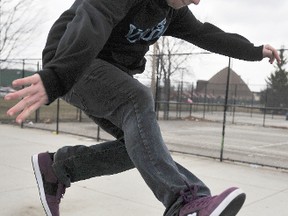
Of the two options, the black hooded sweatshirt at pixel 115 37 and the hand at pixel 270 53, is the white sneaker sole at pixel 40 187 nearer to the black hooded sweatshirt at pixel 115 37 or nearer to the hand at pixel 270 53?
the black hooded sweatshirt at pixel 115 37

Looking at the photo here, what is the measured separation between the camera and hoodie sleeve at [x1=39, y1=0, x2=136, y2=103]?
1.60 m

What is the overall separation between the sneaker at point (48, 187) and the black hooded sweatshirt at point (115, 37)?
97 centimetres

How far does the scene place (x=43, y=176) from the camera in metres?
2.71

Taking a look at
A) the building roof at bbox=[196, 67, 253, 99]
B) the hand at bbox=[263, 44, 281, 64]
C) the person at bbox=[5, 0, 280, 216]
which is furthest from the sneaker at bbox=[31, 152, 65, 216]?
the building roof at bbox=[196, 67, 253, 99]

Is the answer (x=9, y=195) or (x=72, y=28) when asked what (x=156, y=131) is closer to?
(x=72, y=28)

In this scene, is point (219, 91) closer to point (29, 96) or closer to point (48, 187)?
point (48, 187)

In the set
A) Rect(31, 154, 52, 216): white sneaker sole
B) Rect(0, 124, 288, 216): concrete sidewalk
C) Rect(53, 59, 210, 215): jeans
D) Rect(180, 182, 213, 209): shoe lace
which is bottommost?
Rect(0, 124, 288, 216): concrete sidewalk

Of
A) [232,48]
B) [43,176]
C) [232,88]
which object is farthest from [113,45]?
[232,88]

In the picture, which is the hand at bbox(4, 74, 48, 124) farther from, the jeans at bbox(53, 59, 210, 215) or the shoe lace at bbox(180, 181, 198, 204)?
the shoe lace at bbox(180, 181, 198, 204)

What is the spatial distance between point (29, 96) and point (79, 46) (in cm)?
29

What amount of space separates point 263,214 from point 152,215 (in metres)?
1.09

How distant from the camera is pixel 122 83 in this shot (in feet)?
6.44

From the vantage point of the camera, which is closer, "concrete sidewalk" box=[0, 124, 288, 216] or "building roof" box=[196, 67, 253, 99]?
"concrete sidewalk" box=[0, 124, 288, 216]

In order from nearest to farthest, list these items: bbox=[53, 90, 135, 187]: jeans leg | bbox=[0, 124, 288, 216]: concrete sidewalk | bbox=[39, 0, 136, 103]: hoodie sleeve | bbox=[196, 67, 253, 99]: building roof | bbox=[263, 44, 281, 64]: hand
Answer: bbox=[39, 0, 136, 103]: hoodie sleeve, bbox=[53, 90, 135, 187]: jeans leg, bbox=[263, 44, 281, 64]: hand, bbox=[0, 124, 288, 216]: concrete sidewalk, bbox=[196, 67, 253, 99]: building roof
